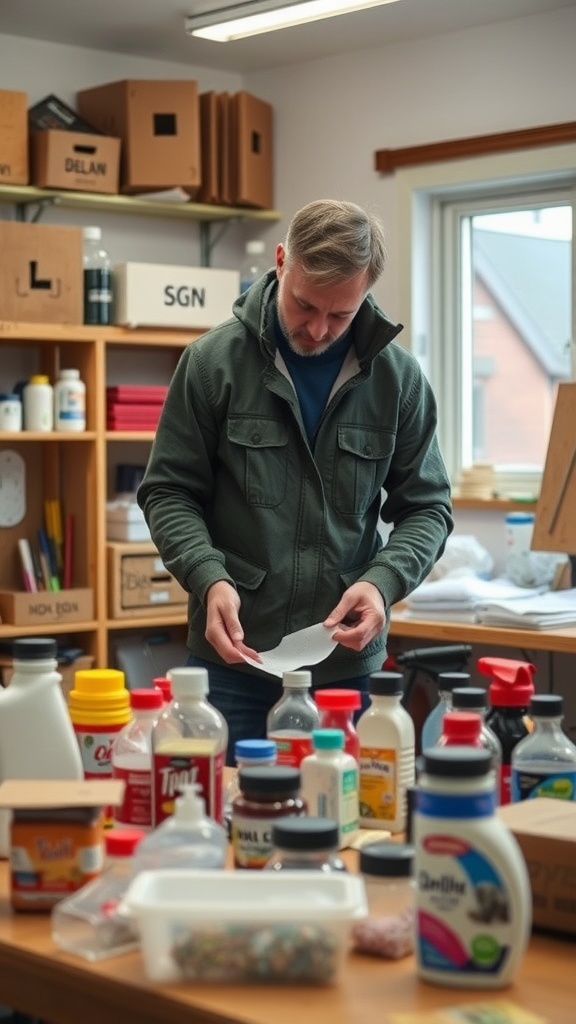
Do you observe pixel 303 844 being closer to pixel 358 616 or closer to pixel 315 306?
pixel 358 616

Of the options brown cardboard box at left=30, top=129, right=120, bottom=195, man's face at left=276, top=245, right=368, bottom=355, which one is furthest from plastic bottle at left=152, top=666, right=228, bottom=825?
brown cardboard box at left=30, top=129, right=120, bottom=195

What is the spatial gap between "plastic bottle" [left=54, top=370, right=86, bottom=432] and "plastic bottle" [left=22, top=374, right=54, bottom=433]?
37mm

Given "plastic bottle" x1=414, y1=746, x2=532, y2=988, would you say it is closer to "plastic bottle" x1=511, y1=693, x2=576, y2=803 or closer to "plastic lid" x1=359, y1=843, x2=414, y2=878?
"plastic lid" x1=359, y1=843, x2=414, y2=878

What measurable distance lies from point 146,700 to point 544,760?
1.70 ft

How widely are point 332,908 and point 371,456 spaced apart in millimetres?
1200

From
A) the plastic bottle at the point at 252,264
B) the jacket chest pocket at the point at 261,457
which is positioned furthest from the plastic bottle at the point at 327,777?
the plastic bottle at the point at 252,264

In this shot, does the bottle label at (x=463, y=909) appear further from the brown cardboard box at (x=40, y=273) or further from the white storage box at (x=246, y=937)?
the brown cardboard box at (x=40, y=273)

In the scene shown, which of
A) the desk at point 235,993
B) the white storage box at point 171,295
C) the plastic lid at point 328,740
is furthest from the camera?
the white storage box at point 171,295

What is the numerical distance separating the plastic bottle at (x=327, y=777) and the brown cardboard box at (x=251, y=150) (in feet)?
11.1

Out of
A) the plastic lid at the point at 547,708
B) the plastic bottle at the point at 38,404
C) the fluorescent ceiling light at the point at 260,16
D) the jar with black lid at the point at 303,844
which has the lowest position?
the jar with black lid at the point at 303,844

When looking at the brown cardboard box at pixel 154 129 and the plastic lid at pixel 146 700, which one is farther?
the brown cardboard box at pixel 154 129

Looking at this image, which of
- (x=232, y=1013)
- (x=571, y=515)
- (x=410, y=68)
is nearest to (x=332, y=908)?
(x=232, y=1013)

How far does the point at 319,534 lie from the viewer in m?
2.38

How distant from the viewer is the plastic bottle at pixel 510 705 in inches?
76.7
